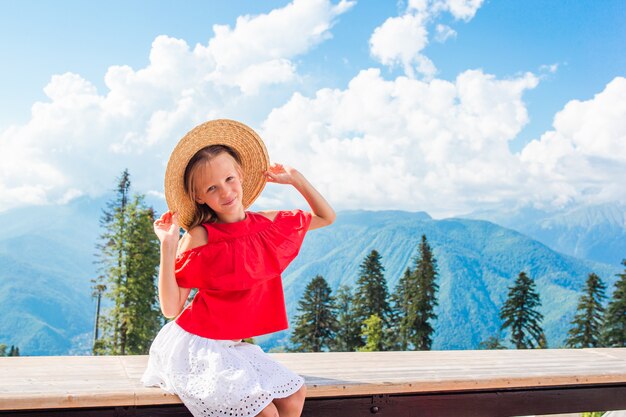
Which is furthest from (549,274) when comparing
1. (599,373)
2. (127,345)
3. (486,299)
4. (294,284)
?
(599,373)

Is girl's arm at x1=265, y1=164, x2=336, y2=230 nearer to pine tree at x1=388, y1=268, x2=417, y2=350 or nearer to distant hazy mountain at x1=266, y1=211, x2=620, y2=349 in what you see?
pine tree at x1=388, y1=268, x2=417, y2=350

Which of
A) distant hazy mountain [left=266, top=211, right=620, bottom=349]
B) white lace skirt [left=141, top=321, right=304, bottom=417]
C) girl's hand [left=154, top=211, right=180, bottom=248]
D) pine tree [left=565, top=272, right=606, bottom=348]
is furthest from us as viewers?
distant hazy mountain [left=266, top=211, right=620, bottom=349]

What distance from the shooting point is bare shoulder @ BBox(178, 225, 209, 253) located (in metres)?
2.71

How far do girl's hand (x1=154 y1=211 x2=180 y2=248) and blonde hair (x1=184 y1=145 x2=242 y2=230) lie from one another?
0.10 meters

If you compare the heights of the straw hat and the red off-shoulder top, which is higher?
the straw hat

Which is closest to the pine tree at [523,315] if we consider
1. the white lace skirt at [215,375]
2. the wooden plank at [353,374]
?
the wooden plank at [353,374]

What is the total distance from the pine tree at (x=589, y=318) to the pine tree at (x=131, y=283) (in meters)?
16.3

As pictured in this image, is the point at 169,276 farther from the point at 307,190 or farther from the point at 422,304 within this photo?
the point at 422,304

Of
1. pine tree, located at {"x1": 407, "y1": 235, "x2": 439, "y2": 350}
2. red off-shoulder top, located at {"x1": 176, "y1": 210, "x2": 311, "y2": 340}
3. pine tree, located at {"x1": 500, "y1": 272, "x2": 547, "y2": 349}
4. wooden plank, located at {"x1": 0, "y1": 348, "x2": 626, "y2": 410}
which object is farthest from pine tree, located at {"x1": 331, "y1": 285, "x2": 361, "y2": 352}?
red off-shoulder top, located at {"x1": 176, "y1": 210, "x2": 311, "y2": 340}

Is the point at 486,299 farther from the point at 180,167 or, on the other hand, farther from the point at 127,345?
the point at 180,167

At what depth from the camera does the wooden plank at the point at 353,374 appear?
8.21 feet

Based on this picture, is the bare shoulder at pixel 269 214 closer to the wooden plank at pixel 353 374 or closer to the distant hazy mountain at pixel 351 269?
the wooden plank at pixel 353 374

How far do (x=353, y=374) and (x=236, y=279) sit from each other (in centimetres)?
82

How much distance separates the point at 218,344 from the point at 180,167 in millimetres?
746
